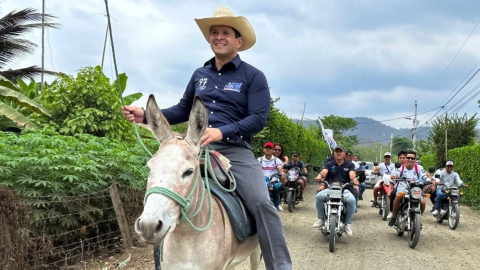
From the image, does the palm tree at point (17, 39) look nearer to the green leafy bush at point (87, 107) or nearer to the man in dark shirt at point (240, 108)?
the green leafy bush at point (87, 107)

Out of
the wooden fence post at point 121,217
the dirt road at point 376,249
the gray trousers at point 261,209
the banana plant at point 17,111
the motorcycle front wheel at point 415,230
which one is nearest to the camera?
the gray trousers at point 261,209

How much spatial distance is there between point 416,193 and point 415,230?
2.98 ft

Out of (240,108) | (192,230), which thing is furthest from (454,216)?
(192,230)

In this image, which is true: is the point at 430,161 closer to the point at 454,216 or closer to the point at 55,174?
the point at 454,216

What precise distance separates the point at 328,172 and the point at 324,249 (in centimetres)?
190

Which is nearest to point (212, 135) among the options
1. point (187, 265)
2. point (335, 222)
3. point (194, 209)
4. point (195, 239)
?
point (194, 209)

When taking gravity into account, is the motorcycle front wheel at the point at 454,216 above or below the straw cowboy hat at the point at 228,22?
below

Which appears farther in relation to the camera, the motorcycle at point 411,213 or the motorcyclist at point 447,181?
the motorcyclist at point 447,181

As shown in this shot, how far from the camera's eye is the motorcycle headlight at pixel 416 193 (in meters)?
8.87

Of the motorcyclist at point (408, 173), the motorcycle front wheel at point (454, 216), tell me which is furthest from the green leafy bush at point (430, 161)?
the motorcyclist at point (408, 173)

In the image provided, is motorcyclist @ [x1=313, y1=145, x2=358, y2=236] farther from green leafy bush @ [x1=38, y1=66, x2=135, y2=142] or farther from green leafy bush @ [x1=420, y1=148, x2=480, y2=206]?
green leafy bush @ [x1=420, y1=148, x2=480, y2=206]

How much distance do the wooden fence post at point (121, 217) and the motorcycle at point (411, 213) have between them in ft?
18.2

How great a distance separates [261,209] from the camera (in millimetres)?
3174

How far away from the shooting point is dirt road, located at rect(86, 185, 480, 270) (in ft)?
23.1
